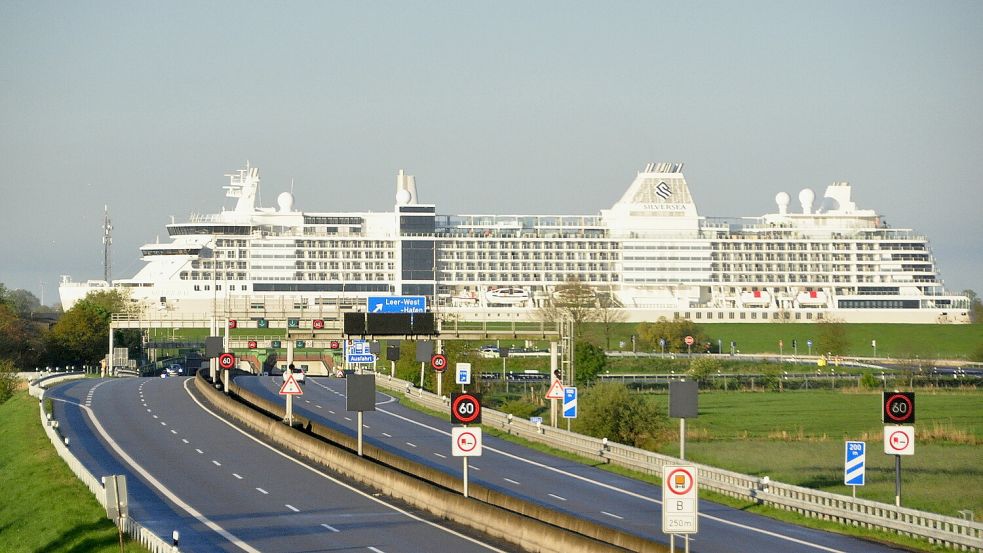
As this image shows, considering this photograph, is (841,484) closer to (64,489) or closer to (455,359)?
(64,489)

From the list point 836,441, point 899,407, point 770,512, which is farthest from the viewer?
point 836,441

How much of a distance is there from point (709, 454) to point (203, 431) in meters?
18.6

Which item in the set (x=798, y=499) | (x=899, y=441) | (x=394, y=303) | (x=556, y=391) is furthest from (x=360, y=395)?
(x=394, y=303)

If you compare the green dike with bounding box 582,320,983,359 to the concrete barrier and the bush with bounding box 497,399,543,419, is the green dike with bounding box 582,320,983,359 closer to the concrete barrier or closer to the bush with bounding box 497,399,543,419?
the bush with bounding box 497,399,543,419

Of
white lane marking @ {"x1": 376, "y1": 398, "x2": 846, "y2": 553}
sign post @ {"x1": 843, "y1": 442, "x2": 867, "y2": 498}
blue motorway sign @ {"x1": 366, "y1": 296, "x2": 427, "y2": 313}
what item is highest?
blue motorway sign @ {"x1": 366, "y1": 296, "x2": 427, "y2": 313}

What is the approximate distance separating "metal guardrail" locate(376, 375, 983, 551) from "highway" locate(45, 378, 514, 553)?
846cm

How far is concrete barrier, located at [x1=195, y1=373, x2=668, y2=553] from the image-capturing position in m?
26.3

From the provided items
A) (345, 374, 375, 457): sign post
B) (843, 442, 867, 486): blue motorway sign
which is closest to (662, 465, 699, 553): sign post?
(843, 442, 867, 486): blue motorway sign

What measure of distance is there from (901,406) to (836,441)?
28.9 metres

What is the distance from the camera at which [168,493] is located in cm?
3650

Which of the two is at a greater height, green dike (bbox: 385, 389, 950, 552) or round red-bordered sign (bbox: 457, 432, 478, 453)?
round red-bordered sign (bbox: 457, 432, 478, 453)

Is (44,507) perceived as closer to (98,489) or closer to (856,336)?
(98,489)

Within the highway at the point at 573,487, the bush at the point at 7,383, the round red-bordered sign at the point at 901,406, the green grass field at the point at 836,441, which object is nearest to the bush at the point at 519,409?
the highway at the point at 573,487

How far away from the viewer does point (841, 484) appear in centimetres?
4262
